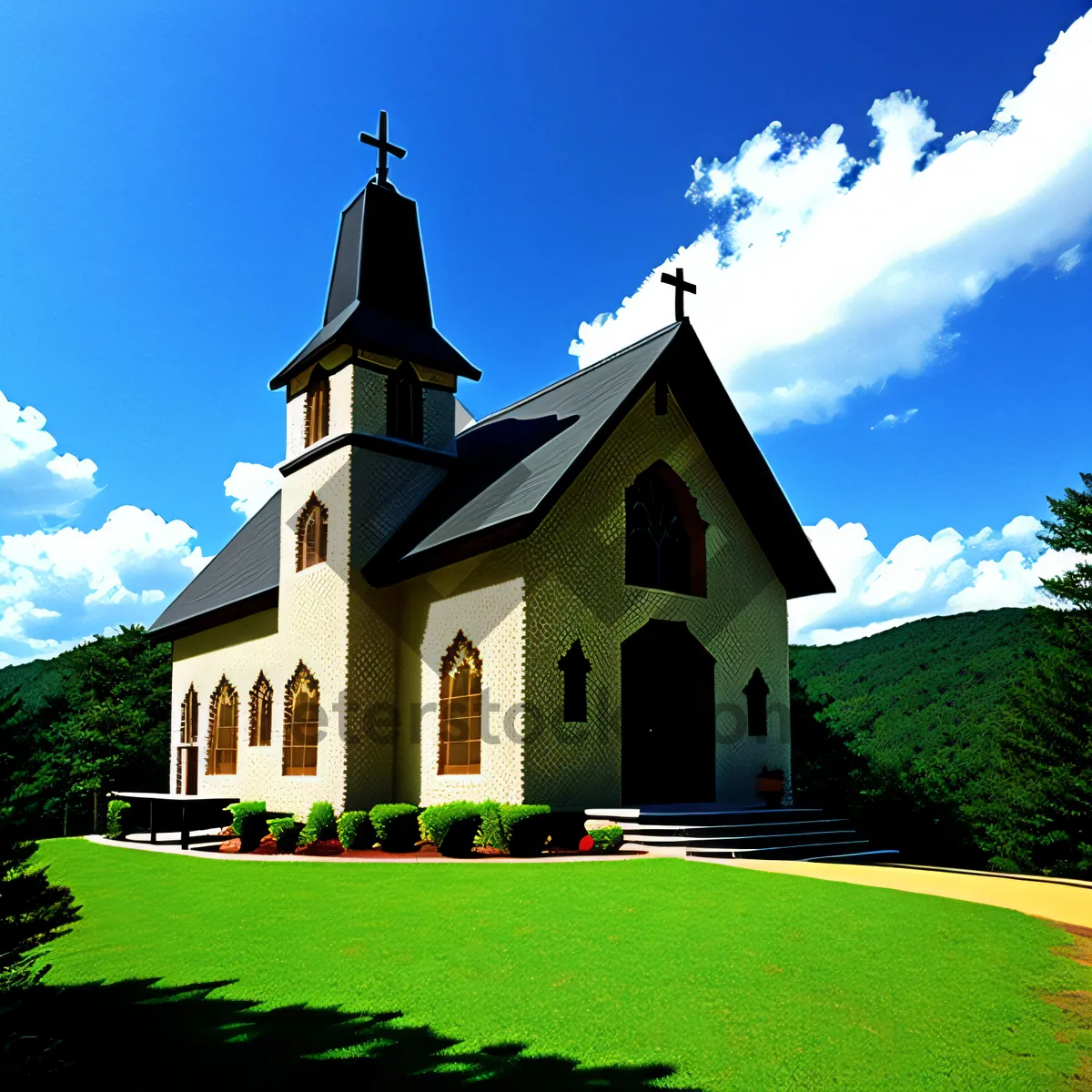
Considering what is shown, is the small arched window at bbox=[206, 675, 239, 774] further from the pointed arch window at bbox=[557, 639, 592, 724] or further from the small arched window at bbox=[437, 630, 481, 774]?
the pointed arch window at bbox=[557, 639, 592, 724]

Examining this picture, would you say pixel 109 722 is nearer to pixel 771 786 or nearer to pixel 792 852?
pixel 771 786

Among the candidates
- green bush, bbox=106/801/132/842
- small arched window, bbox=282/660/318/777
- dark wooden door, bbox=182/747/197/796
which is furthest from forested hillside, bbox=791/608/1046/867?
green bush, bbox=106/801/132/842

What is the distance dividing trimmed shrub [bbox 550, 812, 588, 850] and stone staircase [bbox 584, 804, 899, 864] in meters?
0.50

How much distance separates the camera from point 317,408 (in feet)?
74.7

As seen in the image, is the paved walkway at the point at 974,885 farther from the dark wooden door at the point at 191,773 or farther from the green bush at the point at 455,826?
the dark wooden door at the point at 191,773

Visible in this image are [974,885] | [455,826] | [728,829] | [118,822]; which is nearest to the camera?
[974,885]

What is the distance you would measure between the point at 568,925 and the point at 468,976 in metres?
1.94

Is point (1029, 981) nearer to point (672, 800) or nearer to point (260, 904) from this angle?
point (260, 904)

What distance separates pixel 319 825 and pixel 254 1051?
13.4m

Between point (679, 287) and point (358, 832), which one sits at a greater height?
point (679, 287)

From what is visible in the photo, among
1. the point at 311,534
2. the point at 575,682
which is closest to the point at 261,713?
the point at 311,534

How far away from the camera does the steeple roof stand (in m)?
22.1

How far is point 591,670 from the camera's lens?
17953 mm

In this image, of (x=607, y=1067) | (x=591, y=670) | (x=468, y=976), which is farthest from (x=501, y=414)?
(x=607, y=1067)
